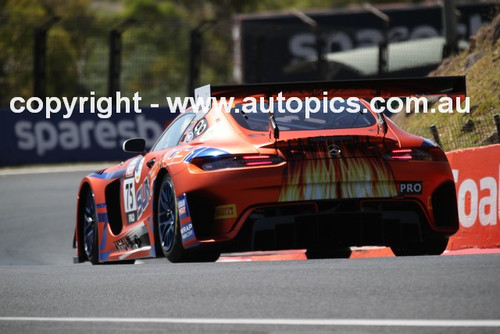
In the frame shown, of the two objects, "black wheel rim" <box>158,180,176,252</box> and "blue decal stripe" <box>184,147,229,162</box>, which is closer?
"blue decal stripe" <box>184,147,229,162</box>

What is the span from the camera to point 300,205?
812 cm

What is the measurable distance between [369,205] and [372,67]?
77.8 ft

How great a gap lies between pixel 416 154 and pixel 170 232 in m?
1.88

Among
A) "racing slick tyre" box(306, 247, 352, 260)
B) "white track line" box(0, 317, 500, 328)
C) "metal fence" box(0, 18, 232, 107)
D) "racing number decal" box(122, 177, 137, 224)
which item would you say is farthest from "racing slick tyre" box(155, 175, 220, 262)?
"metal fence" box(0, 18, 232, 107)

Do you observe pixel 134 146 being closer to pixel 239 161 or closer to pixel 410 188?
pixel 239 161

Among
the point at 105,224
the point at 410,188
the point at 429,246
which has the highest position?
the point at 410,188

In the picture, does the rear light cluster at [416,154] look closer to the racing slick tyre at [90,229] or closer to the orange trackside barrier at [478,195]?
the orange trackside barrier at [478,195]

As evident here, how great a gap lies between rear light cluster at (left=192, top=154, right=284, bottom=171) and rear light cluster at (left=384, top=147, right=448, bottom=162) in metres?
0.82

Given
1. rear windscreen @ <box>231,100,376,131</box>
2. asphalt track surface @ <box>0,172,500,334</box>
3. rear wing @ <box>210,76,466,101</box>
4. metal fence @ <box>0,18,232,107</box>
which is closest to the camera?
asphalt track surface @ <box>0,172,500,334</box>

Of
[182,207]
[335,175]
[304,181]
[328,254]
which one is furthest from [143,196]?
[328,254]

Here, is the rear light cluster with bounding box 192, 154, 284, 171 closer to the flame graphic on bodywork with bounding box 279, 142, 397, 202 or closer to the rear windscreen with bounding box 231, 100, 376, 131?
the flame graphic on bodywork with bounding box 279, 142, 397, 202

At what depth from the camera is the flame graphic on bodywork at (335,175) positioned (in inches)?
318

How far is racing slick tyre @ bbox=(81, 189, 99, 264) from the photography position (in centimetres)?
1070

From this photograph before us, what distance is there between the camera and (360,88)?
8.62 meters
